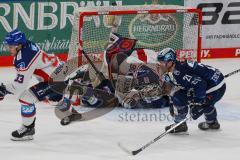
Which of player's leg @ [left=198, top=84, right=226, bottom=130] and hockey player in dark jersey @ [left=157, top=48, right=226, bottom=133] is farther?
player's leg @ [left=198, top=84, right=226, bottom=130]

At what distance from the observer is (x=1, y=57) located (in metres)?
12.7

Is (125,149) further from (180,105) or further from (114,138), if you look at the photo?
(180,105)

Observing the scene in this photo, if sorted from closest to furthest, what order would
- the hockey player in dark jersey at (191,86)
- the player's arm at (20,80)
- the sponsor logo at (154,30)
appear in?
the player's arm at (20,80)
the hockey player in dark jersey at (191,86)
the sponsor logo at (154,30)

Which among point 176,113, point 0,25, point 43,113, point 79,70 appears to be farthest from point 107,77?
point 0,25

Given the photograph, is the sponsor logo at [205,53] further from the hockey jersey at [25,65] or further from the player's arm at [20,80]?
the player's arm at [20,80]

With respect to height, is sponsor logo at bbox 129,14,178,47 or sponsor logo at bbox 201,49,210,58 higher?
sponsor logo at bbox 129,14,178,47

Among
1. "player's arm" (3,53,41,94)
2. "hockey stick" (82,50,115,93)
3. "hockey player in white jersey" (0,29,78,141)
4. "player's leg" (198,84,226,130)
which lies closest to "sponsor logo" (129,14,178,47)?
"hockey stick" (82,50,115,93)

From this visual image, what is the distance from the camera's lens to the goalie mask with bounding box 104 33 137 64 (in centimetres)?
995

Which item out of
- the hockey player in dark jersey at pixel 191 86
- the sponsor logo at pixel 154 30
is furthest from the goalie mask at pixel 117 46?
the hockey player in dark jersey at pixel 191 86

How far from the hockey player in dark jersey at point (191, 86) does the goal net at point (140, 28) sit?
76.1 inches

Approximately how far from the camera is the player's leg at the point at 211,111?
850cm

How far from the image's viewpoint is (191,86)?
27.1 feet

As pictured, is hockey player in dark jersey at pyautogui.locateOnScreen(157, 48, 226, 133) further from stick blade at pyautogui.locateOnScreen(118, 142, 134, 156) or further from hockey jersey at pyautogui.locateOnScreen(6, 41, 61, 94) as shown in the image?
hockey jersey at pyautogui.locateOnScreen(6, 41, 61, 94)

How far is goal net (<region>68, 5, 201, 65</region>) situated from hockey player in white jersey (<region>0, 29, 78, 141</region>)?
1.72 metres
